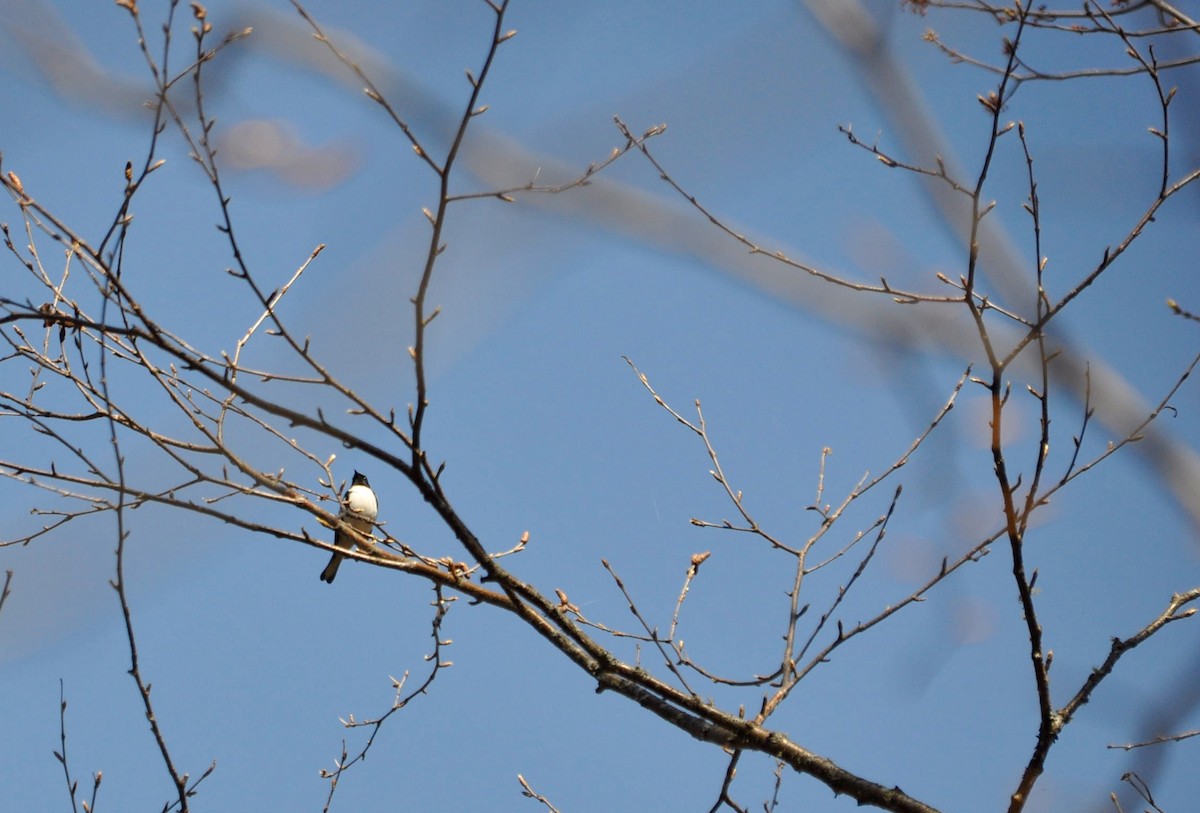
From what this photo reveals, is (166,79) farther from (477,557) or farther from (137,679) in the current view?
(137,679)

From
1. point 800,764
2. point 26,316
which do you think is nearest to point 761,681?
point 800,764

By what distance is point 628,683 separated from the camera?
3.05m

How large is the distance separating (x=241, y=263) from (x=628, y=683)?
1.63m

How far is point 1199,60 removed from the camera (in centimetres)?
214

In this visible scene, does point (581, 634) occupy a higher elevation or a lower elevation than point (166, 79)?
lower

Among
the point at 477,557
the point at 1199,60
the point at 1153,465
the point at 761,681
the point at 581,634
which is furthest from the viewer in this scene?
the point at 761,681

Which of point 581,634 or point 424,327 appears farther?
point 581,634

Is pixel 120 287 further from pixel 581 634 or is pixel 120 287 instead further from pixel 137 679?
pixel 581 634

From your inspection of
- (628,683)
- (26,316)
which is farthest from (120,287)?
(628,683)

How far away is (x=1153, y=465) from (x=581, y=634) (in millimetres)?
1873

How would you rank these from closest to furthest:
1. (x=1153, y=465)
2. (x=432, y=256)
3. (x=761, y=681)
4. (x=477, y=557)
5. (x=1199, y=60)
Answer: (x=1153, y=465) → (x=1199, y=60) → (x=432, y=256) → (x=477, y=557) → (x=761, y=681)

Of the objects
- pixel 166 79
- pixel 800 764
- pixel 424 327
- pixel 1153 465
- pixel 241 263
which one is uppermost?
pixel 166 79

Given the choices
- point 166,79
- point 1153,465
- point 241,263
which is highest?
point 166,79

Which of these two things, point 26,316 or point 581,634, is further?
point 581,634
